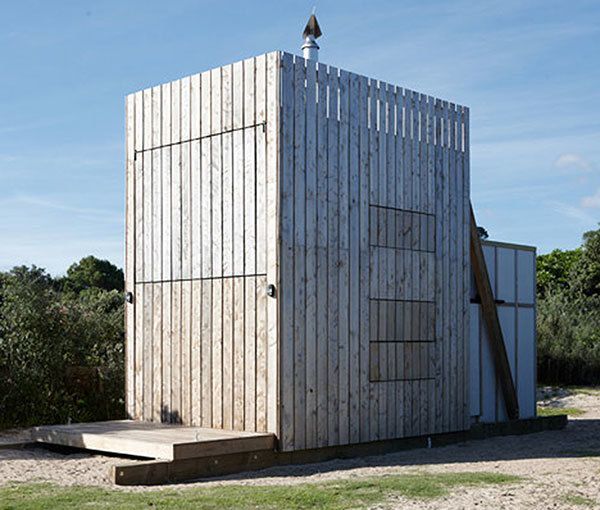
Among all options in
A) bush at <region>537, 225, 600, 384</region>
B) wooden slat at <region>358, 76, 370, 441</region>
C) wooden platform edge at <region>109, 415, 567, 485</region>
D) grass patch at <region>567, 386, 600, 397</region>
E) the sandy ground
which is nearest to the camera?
the sandy ground

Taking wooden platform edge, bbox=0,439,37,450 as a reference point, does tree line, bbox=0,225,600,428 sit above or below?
above

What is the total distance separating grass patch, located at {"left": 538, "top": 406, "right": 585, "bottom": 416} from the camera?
16.0m

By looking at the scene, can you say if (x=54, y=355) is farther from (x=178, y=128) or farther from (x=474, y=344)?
(x=474, y=344)

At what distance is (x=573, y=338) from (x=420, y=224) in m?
11.5

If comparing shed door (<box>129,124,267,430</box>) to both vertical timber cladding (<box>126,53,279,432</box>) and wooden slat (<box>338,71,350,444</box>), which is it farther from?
wooden slat (<box>338,71,350,444</box>)

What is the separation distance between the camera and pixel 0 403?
43.1 ft

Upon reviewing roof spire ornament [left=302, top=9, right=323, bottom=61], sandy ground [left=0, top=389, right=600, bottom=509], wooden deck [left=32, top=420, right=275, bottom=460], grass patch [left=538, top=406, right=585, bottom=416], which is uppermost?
roof spire ornament [left=302, top=9, right=323, bottom=61]

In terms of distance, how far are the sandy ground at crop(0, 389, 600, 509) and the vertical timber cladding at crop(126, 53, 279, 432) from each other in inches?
42.9

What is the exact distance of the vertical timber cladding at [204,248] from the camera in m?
9.91

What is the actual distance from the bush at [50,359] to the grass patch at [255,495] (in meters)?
5.41

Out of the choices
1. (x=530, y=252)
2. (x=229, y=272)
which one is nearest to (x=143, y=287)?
(x=229, y=272)

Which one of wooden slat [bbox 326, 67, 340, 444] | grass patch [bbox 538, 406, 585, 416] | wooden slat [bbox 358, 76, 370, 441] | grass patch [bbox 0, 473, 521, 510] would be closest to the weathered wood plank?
wooden slat [bbox 326, 67, 340, 444]

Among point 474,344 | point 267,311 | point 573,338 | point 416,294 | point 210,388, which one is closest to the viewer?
point 267,311

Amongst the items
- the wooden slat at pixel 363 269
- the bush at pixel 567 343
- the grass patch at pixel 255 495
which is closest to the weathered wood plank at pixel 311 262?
the wooden slat at pixel 363 269
